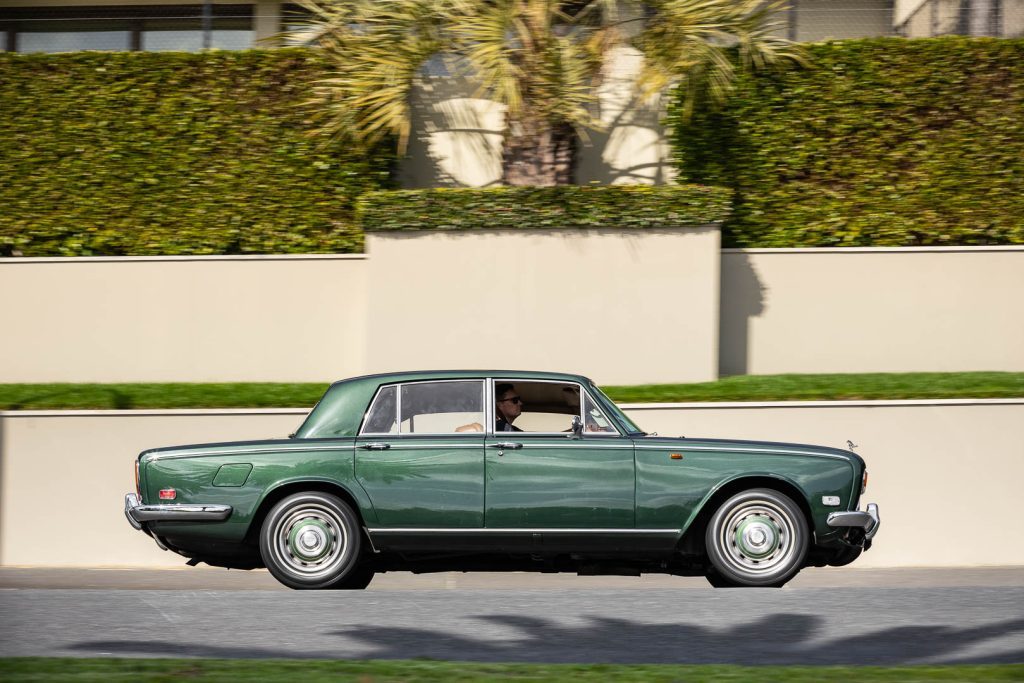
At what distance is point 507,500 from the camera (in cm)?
840

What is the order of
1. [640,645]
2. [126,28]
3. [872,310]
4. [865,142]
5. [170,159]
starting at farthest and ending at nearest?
[126,28] < [170,159] < [865,142] < [872,310] < [640,645]

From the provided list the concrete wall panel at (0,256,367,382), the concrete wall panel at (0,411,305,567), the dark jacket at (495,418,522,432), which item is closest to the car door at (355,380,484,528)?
the dark jacket at (495,418,522,432)

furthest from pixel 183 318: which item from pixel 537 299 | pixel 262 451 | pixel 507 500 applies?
pixel 507 500

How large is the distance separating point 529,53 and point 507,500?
6.65 metres

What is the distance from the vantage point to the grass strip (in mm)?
5188

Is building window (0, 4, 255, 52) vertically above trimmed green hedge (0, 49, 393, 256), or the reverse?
building window (0, 4, 255, 52)

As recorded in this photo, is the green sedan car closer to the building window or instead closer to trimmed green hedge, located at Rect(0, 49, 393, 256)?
trimmed green hedge, located at Rect(0, 49, 393, 256)

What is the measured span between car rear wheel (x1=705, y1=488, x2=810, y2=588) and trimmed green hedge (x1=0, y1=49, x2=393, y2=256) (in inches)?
297

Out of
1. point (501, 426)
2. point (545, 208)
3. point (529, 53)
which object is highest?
point (529, 53)

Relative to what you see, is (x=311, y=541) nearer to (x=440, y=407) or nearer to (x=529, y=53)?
(x=440, y=407)

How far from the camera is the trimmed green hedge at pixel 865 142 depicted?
575 inches

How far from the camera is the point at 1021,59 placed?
14.7 m

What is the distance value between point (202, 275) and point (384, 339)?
251cm

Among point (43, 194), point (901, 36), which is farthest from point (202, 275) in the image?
point (901, 36)
